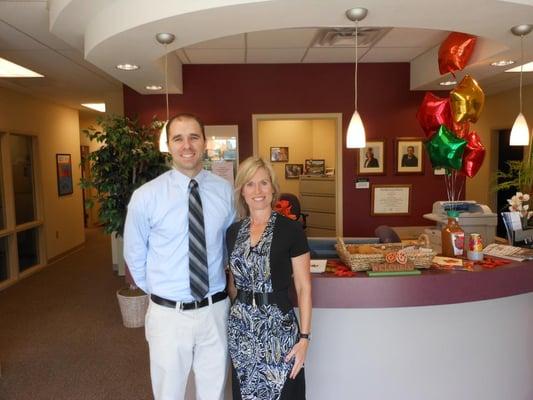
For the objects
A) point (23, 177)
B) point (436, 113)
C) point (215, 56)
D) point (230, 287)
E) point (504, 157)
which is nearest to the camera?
point (230, 287)

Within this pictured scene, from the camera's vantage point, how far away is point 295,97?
4883 millimetres

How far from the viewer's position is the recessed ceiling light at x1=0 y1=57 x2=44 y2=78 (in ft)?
14.5

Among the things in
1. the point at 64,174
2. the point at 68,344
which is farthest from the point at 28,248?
the point at 68,344

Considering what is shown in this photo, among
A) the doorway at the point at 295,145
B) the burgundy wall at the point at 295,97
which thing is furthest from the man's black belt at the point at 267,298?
the doorway at the point at 295,145

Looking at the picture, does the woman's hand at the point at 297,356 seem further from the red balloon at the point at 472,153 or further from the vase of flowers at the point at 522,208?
the red balloon at the point at 472,153

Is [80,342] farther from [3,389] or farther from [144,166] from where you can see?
[144,166]

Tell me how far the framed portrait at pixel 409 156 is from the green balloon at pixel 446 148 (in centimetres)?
203

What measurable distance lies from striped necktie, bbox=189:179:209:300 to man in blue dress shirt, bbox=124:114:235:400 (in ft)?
0.08

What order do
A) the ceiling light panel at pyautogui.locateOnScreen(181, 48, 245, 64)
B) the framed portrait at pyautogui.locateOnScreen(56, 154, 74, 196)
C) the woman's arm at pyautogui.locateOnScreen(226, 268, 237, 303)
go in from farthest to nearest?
the framed portrait at pyautogui.locateOnScreen(56, 154, 74, 196) → the ceiling light panel at pyautogui.locateOnScreen(181, 48, 245, 64) → the woman's arm at pyautogui.locateOnScreen(226, 268, 237, 303)

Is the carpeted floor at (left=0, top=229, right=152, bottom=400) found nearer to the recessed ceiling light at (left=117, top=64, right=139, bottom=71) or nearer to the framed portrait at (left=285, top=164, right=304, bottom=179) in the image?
the recessed ceiling light at (left=117, top=64, right=139, bottom=71)

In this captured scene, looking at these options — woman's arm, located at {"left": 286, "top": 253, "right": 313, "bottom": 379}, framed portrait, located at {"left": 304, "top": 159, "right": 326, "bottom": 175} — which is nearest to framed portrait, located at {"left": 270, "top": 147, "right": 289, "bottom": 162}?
framed portrait, located at {"left": 304, "top": 159, "right": 326, "bottom": 175}

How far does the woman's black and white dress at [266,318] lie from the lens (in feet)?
5.77

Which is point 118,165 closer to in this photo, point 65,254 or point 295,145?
point 65,254

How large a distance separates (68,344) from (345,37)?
3701mm
